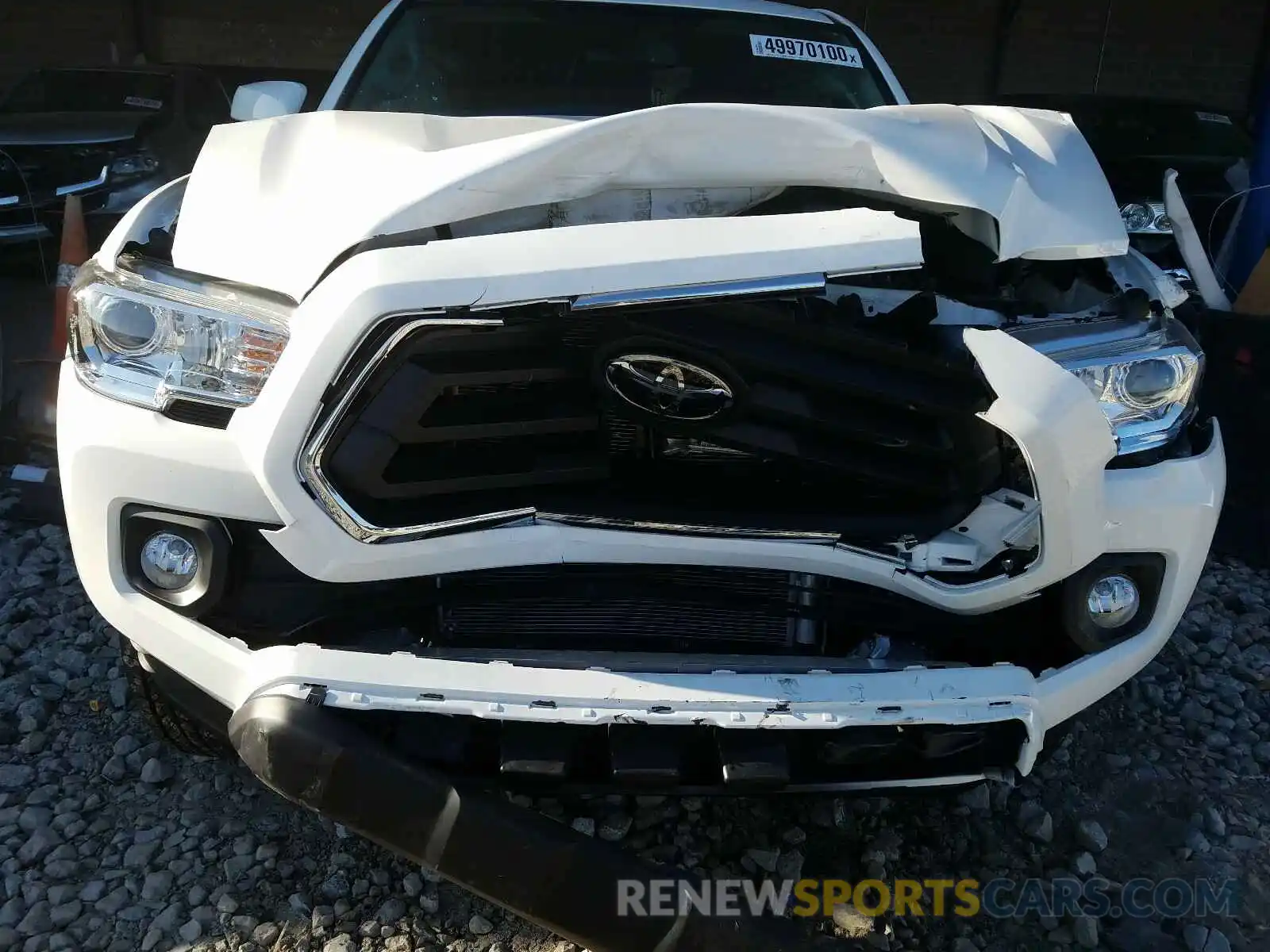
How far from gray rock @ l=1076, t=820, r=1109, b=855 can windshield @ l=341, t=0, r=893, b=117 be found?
215cm

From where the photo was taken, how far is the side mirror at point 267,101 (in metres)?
3.02

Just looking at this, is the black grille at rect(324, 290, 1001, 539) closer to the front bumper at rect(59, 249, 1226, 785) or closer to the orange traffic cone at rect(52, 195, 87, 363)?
the front bumper at rect(59, 249, 1226, 785)

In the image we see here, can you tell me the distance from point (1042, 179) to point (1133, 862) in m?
1.56

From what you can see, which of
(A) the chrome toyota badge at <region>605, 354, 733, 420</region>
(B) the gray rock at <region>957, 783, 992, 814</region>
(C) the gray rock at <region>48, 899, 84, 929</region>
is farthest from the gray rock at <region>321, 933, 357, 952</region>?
(B) the gray rock at <region>957, 783, 992, 814</region>

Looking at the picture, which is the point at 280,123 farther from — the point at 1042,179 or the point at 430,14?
the point at 1042,179

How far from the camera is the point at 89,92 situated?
313 inches

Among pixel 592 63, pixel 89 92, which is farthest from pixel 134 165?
pixel 592 63

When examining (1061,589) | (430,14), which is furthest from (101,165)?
(1061,589)

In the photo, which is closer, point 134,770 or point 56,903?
point 56,903

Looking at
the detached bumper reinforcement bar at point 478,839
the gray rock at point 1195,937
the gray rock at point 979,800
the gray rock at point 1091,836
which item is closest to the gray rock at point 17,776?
the detached bumper reinforcement bar at point 478,839

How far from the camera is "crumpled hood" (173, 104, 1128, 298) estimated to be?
1.93 m

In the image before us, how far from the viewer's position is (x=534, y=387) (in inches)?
75.6

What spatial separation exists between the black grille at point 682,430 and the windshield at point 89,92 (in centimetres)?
678

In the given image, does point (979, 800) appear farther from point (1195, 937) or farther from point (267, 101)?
point (267, 101)
